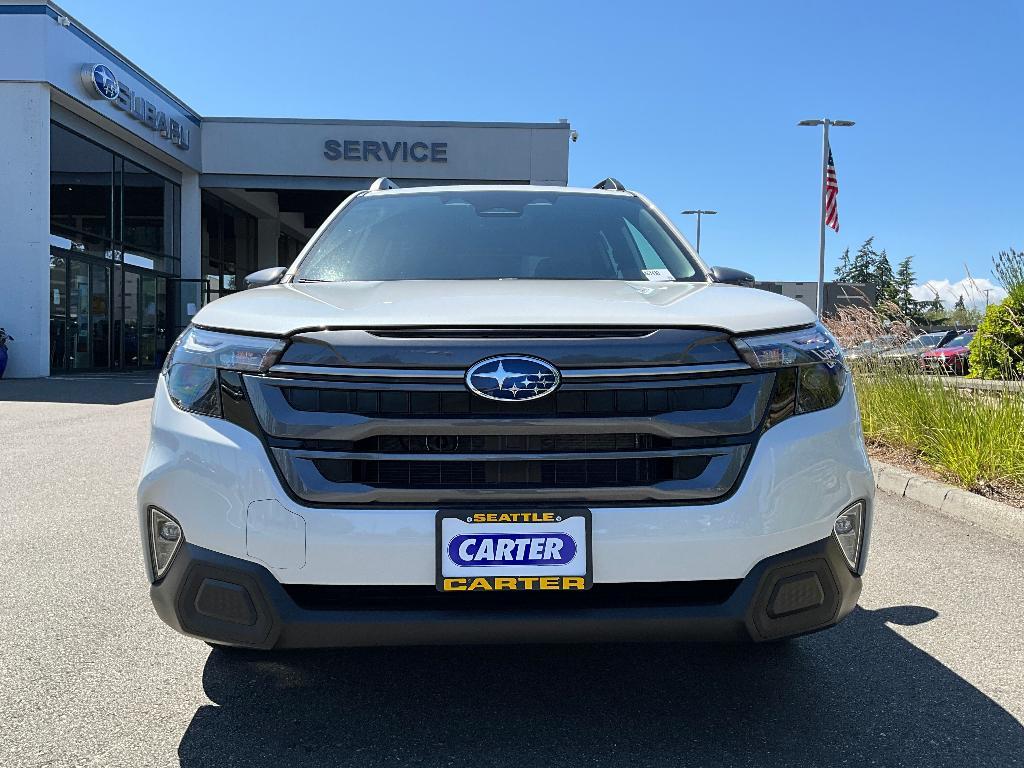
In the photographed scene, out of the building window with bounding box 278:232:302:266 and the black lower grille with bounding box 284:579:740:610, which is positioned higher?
the building window with bounding box 278:232:302:266

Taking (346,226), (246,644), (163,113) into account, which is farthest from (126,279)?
(246,644)

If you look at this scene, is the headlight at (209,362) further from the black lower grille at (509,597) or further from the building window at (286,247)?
the building window at (286,247)

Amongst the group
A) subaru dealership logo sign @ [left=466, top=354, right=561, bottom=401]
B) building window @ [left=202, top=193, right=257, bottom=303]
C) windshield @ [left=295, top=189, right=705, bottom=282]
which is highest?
building window @ [left=202, top=193, right=257, bottom=303]

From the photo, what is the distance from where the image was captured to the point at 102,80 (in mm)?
19203

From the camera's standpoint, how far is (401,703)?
2.59m

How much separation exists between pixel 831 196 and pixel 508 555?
24.6 meters

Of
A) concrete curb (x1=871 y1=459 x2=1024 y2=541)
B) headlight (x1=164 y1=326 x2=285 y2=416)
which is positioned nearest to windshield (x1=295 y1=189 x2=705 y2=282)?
headlight (x1=164 y1=326 x2=285 y2=416)

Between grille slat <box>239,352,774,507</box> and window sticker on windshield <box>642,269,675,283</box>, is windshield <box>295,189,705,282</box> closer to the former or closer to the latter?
window sticker on windshield <box>642,269,675,283</box>

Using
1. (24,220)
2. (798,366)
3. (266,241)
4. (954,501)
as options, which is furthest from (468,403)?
(266,241)

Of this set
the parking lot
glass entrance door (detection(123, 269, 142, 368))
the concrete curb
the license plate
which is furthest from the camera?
glass entrance door (detection(123, 269, 142, 368))

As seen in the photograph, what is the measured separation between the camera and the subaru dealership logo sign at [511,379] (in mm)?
2111

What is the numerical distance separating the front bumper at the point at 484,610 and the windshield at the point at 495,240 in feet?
4.46

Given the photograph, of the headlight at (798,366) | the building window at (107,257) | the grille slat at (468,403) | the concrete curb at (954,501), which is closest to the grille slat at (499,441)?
the grille slat at (468,403)

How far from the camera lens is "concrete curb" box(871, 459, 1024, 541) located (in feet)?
16.1
